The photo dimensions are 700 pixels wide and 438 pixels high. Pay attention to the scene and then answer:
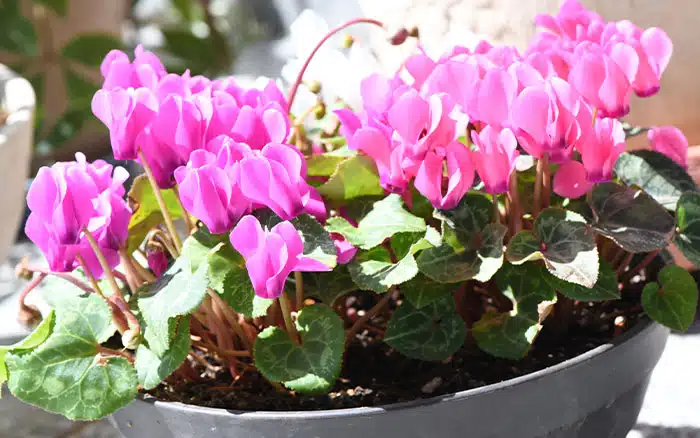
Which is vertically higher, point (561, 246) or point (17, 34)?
point (561, 246)

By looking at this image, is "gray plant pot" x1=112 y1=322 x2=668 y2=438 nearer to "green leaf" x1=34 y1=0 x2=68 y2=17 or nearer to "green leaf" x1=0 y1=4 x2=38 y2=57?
"green leaf" x1=0 y1=4 x2=38 y2=57

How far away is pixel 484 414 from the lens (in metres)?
0.46

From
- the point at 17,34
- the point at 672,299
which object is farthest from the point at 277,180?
the point at 17,34

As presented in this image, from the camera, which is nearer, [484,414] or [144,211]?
[484,414]

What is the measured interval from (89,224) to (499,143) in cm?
23

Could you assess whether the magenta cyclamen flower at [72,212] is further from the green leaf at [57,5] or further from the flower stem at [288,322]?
the green leaf at [57,5]

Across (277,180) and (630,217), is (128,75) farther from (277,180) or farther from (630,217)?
(630,217)

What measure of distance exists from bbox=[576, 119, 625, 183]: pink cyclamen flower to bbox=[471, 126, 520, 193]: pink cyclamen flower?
1.8 inches

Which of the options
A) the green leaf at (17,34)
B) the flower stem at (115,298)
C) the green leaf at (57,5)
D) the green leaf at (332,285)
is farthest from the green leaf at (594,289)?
the green leaf at (57,5)

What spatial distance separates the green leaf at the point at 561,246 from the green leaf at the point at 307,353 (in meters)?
0.11

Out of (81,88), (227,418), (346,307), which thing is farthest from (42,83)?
(227,418)

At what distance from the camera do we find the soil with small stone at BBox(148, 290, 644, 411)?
533mm

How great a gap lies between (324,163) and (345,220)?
0.18ft

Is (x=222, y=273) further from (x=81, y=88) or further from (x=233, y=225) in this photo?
(x=81, y=88)
